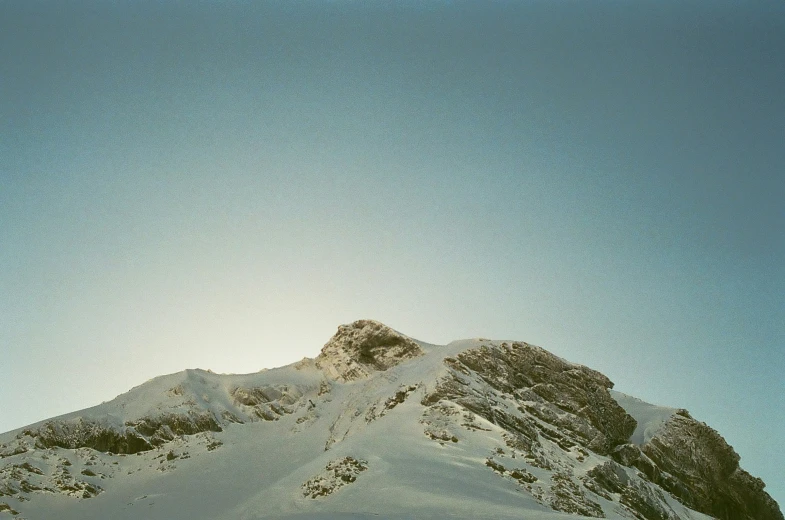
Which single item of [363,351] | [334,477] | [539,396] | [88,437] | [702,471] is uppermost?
[363,351]

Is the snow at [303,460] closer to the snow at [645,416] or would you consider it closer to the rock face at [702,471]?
the snow at [645,416]

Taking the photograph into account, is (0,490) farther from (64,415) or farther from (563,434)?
(563,434)

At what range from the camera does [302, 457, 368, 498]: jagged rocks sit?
35.5 meters

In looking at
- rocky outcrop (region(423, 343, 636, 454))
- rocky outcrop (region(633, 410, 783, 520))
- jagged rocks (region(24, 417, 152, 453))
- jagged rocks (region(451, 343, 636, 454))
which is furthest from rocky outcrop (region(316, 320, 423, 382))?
rocky outcrop (region(633, 410, 783, 520))

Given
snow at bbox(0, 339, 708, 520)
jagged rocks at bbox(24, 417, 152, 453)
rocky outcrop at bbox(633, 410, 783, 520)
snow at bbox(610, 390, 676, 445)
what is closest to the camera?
Answer: snow at bbox(0, 339, 708, 520)

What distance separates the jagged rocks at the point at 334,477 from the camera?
1396 inches

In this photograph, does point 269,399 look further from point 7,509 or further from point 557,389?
point 557,389

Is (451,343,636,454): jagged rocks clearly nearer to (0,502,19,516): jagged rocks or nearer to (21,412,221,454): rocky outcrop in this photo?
(21,412,221,454): rocky outcrop

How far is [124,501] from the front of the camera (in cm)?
5416

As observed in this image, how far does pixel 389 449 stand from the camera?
40.7 metres

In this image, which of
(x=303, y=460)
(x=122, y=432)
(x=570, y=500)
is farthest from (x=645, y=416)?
(x=122, y=432)

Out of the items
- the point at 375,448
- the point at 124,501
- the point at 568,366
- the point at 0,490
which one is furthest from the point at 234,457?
the point at 568,366

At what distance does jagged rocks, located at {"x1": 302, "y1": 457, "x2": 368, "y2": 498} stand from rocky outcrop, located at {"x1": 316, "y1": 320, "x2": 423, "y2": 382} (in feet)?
131

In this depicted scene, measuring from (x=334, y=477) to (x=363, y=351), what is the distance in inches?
1842
